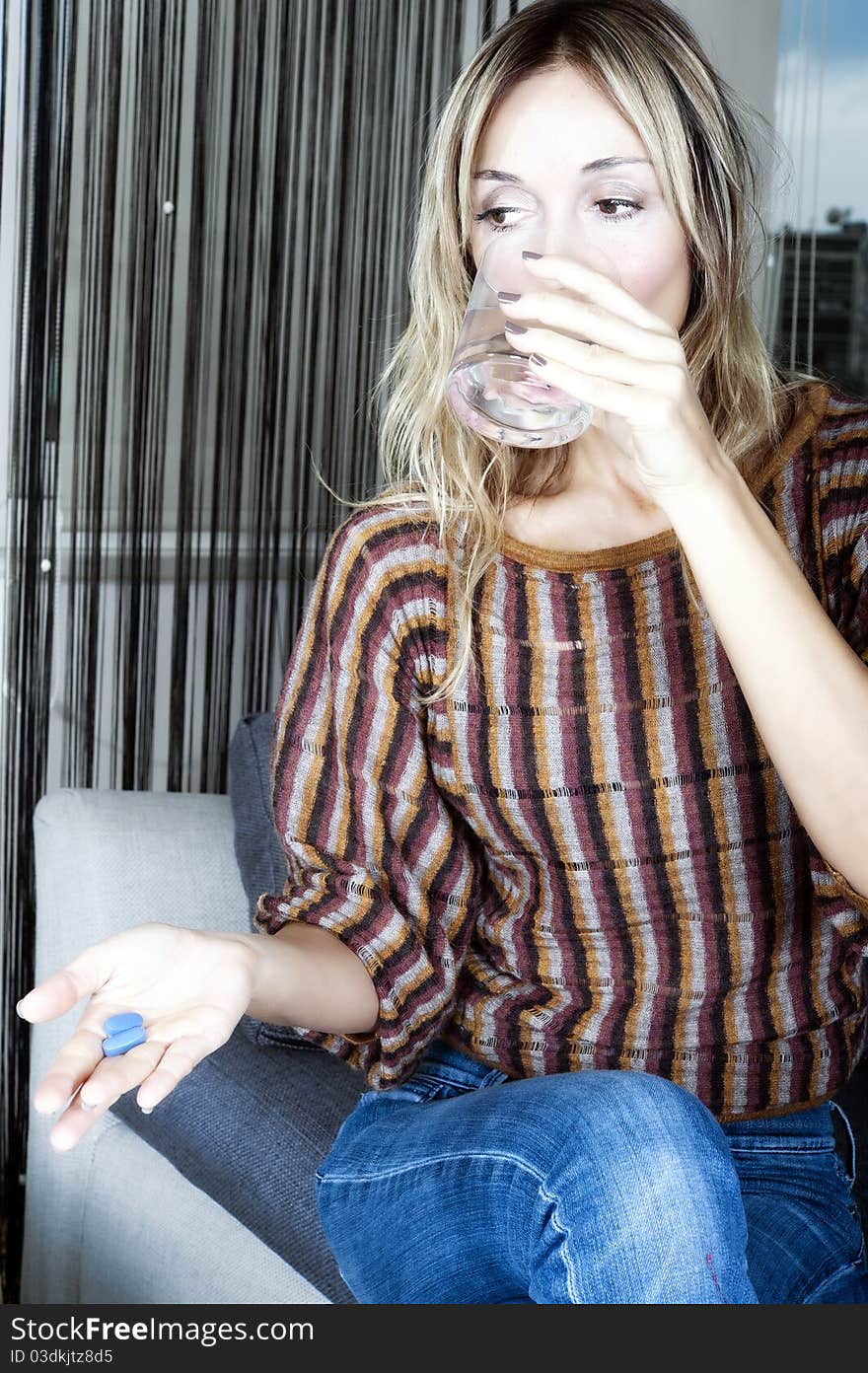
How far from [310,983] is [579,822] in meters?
0.24

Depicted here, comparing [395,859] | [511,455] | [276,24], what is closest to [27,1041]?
[395,859]

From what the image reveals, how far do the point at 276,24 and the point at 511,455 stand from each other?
935 millimetres

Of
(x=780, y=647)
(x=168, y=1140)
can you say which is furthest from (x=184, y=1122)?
(x=780, y=647)

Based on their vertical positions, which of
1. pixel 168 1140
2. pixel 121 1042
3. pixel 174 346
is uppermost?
pixel 174 346

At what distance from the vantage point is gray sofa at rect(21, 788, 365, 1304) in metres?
1.30

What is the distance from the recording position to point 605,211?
979 mm

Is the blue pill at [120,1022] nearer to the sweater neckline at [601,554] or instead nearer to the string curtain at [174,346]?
the sweater neckline at [601,554]

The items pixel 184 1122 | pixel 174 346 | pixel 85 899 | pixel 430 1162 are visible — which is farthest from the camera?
pixel 174 346

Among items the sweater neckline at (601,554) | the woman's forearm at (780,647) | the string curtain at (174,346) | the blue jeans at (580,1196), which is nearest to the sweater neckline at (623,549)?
the sweater neckline at (601,554)

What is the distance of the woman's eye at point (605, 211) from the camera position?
3.21 ft

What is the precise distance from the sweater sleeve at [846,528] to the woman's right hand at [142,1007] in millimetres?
474

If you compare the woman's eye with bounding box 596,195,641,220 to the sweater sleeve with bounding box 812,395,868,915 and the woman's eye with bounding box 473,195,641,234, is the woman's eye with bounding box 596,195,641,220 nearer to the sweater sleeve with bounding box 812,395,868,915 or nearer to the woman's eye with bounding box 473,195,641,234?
the woman's eye with bounding box 473,195,641,234

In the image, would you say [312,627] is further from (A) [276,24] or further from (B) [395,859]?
(A) [276,24]

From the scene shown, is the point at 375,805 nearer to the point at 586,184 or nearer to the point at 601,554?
the point at 601,554
